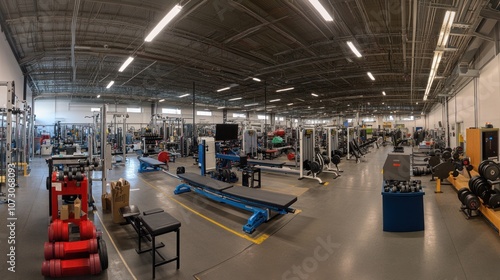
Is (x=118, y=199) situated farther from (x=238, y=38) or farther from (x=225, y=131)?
(x=238, y=38)

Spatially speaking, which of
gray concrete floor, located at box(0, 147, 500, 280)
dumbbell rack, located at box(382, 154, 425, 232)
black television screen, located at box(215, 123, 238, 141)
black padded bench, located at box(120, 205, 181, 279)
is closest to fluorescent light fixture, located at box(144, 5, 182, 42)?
black television screen, located at box(215, 123, 238, 141)

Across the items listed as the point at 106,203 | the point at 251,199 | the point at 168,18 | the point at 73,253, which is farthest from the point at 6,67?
the point at 251,199

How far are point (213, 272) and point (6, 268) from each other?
8.12 ft

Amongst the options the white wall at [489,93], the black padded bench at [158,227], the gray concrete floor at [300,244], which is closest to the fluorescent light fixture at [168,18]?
the black padded bench at [158,227]

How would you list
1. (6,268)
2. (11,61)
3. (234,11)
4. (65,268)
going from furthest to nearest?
(11,61), (234,11), (6,268), (65,268)

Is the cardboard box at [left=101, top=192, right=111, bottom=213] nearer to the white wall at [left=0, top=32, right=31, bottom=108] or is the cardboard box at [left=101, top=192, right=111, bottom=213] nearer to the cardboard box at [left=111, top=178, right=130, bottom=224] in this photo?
the cardboard box at [left=111, top=178, right=130, bottom=224]

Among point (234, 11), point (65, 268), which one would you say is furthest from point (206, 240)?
point (234, 11)

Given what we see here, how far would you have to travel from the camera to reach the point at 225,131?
7668 mm

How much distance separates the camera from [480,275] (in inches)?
102

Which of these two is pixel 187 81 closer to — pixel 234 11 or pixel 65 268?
pixel 234 11

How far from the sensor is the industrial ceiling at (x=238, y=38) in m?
6.11

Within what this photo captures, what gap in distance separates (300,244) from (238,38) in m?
6.71

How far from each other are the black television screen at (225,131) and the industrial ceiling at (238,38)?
3002mm

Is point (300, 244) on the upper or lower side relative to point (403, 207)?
lower
